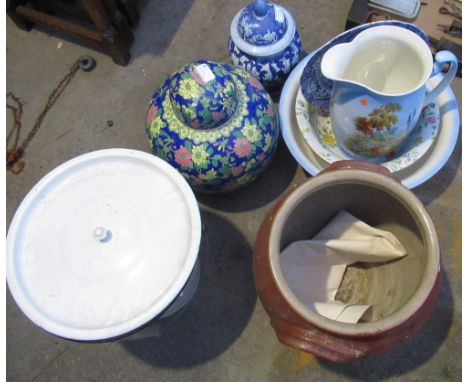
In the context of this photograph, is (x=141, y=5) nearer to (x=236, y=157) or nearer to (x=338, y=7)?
(x=338, y=7)

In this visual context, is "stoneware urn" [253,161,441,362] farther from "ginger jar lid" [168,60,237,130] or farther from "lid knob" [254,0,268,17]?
"lid knob" [254,0,268,17]

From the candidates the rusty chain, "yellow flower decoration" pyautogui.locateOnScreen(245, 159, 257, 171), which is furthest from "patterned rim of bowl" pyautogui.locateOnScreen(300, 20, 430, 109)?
the rusty chain

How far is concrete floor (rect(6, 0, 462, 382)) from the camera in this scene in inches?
40.7

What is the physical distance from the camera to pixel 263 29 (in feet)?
3.37

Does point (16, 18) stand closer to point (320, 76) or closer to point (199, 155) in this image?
point (199, 155)

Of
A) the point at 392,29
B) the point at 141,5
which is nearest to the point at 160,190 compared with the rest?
the point at 392,29

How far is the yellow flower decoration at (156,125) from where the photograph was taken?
95cm

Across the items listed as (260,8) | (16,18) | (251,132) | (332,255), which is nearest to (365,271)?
(332,255)

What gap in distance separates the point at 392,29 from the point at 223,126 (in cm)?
40

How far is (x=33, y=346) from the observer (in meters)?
1.10

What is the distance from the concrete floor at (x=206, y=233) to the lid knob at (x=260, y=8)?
0.35 m

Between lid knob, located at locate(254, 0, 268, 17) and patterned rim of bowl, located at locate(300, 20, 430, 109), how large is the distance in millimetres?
154

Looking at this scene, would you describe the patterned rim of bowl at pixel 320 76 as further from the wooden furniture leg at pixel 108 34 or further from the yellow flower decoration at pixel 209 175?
the wooden furniture leg at pixel 108 34

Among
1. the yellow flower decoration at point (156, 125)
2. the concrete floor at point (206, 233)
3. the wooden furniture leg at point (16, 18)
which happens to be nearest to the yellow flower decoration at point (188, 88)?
the yellow flower decoration at point (156, 125)
